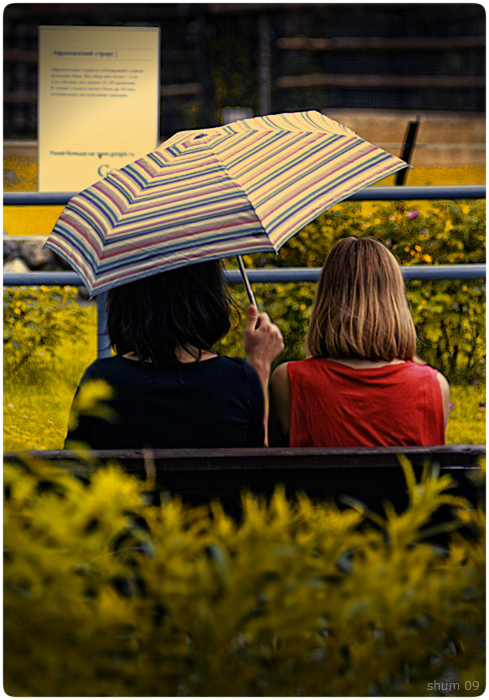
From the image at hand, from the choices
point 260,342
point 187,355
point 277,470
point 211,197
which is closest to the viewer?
point 277,470

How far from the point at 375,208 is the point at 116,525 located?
3.13m

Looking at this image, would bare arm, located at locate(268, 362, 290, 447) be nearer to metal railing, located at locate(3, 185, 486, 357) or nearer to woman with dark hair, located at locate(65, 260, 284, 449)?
woman with dark hair, located at locate(65, 260, 284, 449)

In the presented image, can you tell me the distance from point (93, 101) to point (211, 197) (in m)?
1.79

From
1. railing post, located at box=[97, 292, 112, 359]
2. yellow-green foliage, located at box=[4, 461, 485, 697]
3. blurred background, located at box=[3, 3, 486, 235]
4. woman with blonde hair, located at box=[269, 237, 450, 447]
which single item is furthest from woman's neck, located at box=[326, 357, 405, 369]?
blurred background, located at box=[3, 3, 486, 235]

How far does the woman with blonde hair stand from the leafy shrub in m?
2.22

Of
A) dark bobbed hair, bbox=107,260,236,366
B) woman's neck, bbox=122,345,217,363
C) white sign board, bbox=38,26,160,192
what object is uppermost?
white sign board, bbox=38,26,160,192

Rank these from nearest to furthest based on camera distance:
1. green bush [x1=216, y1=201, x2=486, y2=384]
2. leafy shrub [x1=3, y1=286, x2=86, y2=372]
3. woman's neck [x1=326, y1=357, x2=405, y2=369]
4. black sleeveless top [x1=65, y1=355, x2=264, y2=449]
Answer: black sleeveless top [x1=65, y1=355, x2=264, y2=449] → woman's neck [x1=326, y1=357, x2=405, y2=369] → green bush [x1=216, y1=201, x2=486, y2=384] → leafy shrub [x1=3, y1=286, x2=86, y2=372]

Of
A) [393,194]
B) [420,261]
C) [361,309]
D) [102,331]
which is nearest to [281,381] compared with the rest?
[361,309]

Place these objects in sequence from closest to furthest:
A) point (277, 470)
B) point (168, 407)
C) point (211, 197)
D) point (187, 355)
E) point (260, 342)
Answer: point (277, 470) < point (168, 407) < point (187, 355) < point (211, 197) < point (260, 342)

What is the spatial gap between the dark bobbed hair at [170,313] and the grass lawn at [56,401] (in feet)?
5.08

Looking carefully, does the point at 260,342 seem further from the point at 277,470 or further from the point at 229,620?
the point at 229,620

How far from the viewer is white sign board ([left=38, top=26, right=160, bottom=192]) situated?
11.0 ft

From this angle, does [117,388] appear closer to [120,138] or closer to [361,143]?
[361,143]

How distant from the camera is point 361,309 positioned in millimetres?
2045
